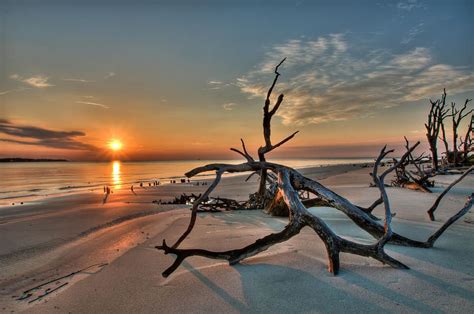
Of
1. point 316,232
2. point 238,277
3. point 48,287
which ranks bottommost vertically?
point 48,287

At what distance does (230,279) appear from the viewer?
3053 mm

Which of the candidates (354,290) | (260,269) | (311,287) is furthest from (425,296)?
(260,269)

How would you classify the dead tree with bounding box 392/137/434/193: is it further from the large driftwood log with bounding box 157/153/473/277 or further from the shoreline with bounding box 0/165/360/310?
the shoreline with bounding box 0/165/360/310

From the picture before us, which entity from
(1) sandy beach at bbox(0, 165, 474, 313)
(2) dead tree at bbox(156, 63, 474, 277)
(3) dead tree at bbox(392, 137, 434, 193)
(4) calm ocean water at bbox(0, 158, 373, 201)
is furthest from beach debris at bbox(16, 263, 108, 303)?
(4) calm ocean water at bbox(0, 158, 373, 201)

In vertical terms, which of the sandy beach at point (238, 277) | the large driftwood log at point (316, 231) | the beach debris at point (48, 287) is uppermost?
the large driftwood log at point (316, 231)

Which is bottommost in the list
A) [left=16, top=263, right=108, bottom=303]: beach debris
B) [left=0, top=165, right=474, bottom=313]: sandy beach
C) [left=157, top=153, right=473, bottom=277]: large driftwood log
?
[left=16, top=263, right=108, bottom=303]: beach debris

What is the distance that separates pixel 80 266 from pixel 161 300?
2336mm

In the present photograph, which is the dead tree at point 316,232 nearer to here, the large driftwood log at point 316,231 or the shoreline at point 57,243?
the large driftwood log at point 316,231

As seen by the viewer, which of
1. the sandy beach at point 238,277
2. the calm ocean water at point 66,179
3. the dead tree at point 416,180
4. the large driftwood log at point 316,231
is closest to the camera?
the sandy beach at point 238,277

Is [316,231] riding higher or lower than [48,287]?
higher

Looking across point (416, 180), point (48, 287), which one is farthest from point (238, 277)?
point (416, 180)

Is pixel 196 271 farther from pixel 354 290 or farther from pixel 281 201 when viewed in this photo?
pixel 281 201

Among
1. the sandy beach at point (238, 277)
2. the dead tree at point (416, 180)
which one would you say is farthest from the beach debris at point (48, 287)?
the dead tree at point (416, 180)

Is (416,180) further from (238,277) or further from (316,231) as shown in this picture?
(238,277)
